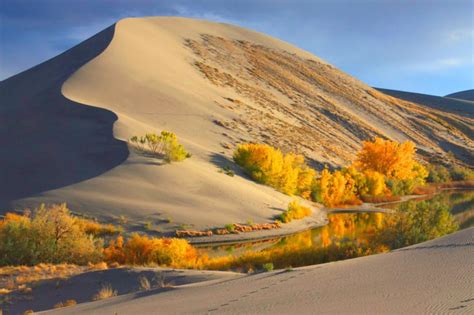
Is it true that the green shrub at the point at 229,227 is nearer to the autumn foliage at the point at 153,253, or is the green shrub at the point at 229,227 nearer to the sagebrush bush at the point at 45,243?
the autumn foliage at the point at 153,253

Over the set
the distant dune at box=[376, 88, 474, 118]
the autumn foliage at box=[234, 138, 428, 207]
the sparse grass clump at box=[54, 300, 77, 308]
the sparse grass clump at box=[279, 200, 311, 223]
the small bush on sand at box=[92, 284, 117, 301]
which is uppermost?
the distant dune at box=[376, 88, 474, 118]

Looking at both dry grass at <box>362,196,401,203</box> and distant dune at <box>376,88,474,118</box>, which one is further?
distant dune at <box>376,88,474,118</box>

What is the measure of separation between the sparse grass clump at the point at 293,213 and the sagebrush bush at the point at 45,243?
14.0 meters

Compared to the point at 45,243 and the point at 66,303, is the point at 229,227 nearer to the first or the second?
the point at 45,243

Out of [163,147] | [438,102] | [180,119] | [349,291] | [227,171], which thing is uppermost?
[438,102]

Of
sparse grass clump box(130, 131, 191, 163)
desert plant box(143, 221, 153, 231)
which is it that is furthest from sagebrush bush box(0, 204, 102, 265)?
sparse grass clump box(130, 131, 191, 163)

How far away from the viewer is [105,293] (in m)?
10.9

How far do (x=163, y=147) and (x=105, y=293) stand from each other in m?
21.2

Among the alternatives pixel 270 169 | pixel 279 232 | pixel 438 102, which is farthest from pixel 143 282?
pixel 438 102

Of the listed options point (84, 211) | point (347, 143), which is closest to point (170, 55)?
point (347, 143)

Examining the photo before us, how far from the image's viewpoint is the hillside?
89.3 ft

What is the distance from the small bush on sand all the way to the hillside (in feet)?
39.4

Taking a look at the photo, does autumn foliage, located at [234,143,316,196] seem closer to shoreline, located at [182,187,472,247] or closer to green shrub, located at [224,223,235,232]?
shoreline, located at [182,187,472,247]

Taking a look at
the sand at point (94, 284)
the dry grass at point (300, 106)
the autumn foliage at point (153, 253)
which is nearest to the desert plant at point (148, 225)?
the autumn foliage at point (153, 253)
